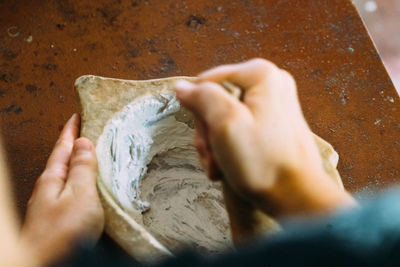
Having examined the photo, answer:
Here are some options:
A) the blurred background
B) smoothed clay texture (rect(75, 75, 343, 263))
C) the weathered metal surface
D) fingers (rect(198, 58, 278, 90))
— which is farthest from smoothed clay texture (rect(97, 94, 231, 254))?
the blurred background

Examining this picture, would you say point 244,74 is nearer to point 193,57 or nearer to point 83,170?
point 83,170

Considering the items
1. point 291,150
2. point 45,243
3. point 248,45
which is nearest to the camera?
point 291,150

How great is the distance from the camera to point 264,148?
21.4 inches

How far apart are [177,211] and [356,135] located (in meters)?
0.52

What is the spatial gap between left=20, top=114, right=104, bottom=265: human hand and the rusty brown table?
31 cm

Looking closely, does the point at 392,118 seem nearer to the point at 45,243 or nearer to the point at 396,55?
the point at 396,55

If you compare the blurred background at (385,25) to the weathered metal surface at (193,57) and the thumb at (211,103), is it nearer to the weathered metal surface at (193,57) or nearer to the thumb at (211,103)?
the weathered metal surface at (193,57)

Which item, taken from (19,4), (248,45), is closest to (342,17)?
(248,45)

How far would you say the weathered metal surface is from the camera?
107cm

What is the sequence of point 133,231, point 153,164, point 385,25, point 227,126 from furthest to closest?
point 385,25, point 153,164, point 133,231, point 227,126

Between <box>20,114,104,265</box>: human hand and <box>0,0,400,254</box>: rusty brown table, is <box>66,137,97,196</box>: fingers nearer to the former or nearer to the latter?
<box>20,114,104,265</box>: human hand

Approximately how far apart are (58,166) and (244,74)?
39cm

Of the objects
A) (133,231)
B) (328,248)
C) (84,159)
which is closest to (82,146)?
(84,159)

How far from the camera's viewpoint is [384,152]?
3.49 ft
